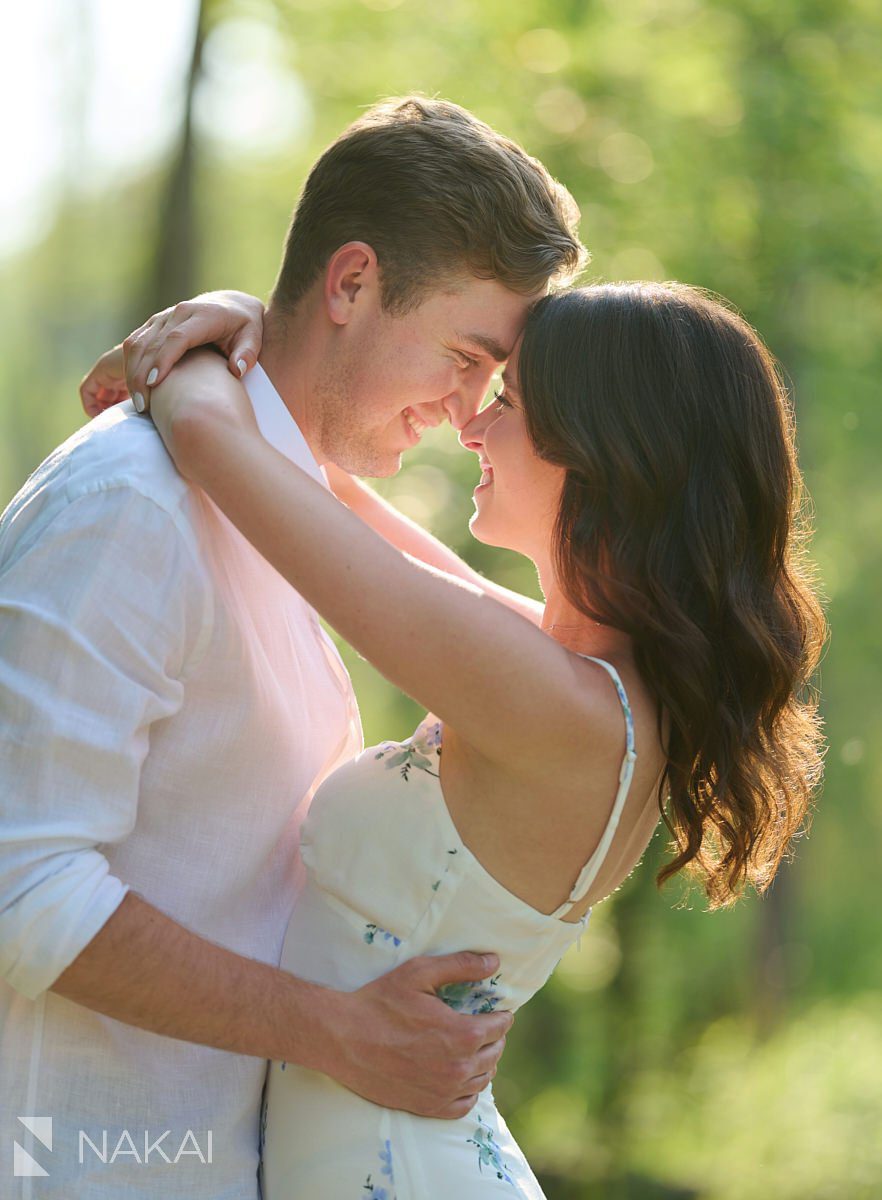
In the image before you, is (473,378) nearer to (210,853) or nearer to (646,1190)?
(210,853)

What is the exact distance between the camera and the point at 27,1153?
1736 millimetres

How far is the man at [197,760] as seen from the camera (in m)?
1.59

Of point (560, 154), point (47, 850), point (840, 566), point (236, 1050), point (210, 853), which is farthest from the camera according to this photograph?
point (840, 566)

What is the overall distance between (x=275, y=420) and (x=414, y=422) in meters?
0.39

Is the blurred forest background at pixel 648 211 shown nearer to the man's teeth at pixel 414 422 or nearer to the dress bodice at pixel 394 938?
the man's teeth at pixel 414 422

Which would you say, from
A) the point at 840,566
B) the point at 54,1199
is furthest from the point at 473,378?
the point at 840,566

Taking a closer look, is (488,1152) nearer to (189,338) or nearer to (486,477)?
(486,477)

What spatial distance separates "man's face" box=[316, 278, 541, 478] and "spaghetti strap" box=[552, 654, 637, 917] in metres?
0.69

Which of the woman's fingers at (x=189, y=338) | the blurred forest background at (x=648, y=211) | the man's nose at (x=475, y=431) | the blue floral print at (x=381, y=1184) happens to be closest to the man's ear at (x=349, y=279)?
the woman's fingers at (x=189, y=338)

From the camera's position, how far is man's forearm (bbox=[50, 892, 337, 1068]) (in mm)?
1607

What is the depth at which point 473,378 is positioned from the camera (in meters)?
2.32

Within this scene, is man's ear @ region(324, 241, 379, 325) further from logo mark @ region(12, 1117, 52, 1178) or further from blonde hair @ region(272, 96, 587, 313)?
logo mark @ region(12, 1117, 52, 1178)

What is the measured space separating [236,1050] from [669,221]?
6.12m

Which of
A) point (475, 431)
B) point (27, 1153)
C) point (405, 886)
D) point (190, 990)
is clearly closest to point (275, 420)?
point (475, 431)
